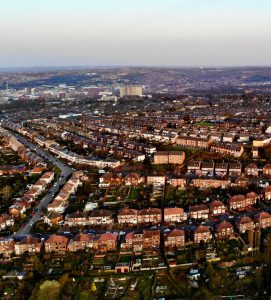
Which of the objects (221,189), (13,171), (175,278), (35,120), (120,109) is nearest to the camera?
(175,278)

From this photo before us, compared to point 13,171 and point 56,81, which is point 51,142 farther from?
point 56,81

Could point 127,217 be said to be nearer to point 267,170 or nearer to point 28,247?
point 28,247

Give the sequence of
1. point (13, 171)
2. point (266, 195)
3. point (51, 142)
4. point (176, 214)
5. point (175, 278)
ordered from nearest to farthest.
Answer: point (175, 278), point (176, 214), point (266, 195), point (13, 171), point (51, 142)

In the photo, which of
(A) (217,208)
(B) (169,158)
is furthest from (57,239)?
(B) (169,158)

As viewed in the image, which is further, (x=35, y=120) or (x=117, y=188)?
(x=35, y=120)

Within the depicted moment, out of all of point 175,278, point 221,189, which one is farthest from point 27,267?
point 221,189

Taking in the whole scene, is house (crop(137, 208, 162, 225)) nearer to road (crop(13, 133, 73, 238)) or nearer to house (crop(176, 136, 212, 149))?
road (crop(13, 133, 73, 238))

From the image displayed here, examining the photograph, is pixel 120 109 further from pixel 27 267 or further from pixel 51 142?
pixel 27 267
